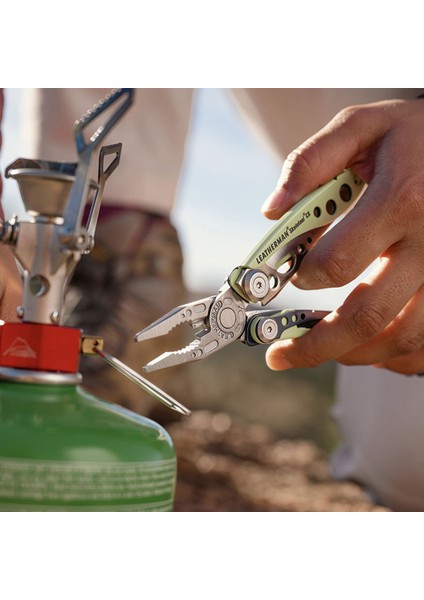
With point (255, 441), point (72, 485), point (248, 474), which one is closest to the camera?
point (72, 485)

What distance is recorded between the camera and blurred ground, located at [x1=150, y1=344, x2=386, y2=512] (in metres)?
2.55

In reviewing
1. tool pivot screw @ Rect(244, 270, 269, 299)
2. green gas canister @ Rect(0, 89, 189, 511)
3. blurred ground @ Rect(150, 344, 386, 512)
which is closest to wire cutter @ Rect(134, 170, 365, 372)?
tool pivot screw @ Rect(244, 270, 269, 299)

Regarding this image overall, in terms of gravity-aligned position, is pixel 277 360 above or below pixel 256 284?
below

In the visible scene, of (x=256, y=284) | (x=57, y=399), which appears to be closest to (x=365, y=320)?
(x=256, y=284)

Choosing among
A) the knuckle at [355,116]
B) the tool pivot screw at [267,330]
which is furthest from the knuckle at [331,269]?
the knuckle at [355,116]

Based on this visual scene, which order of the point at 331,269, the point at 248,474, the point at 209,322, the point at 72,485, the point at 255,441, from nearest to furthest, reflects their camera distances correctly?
the point at 72,485, the point at 209,322, the point at 331,269, the point at 248,474, the point at 255,441

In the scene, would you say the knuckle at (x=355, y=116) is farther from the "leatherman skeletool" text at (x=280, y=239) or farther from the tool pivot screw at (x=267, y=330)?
the tool pivot screw at (x=267, y=330)

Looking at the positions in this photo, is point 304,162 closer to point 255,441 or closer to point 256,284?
point 256,284

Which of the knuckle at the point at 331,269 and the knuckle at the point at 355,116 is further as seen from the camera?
the knuckle at the point at 355,116

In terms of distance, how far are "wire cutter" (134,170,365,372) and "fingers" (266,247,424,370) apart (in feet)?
0.09

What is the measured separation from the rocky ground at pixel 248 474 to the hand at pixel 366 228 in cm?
108

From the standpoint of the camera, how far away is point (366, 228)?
1.22m

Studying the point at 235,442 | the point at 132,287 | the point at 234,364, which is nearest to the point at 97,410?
the point at 132,287

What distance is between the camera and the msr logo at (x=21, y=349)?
2.77ft
